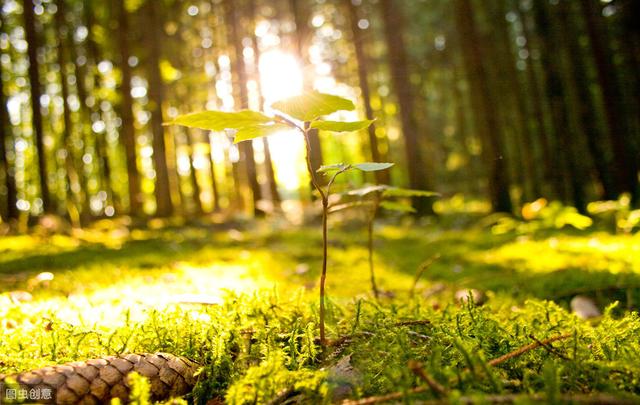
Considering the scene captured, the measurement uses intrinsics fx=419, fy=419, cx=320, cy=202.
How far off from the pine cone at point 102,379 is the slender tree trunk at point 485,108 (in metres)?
8.60

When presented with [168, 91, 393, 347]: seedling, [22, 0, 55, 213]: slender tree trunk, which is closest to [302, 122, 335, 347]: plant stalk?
[168, 91, 393, 347]: seedling

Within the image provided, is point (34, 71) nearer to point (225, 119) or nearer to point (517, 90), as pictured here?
point (225, 119)

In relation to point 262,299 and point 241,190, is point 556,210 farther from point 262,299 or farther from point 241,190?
point 241,190

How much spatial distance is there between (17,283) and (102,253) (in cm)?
238

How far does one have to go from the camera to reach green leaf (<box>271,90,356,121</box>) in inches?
52.0

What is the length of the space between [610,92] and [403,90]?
15.2ft

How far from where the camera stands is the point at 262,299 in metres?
2.01

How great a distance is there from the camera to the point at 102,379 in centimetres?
126

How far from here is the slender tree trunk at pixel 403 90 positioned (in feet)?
36.3

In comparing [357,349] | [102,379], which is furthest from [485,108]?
[102,379]

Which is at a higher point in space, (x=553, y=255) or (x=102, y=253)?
(x=102, y=253)

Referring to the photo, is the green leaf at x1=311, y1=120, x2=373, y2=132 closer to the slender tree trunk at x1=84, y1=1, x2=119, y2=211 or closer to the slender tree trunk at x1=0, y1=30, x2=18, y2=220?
the slender tree trunk at x1=0, y1=30, x2=18, y2=220

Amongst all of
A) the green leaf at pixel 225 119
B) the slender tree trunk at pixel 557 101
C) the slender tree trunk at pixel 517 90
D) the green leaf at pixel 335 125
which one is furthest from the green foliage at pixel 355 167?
the slender tree trunk at pixel 517 90

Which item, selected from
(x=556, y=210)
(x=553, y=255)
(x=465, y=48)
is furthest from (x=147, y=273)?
(x=465, y=48)
